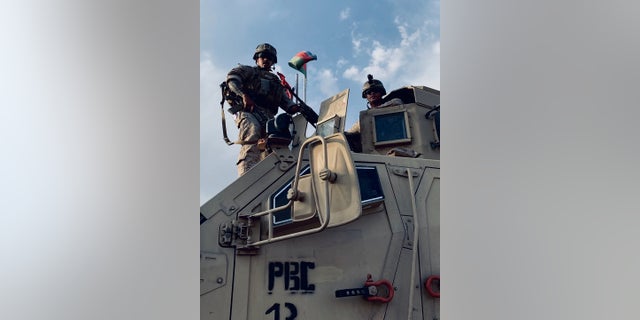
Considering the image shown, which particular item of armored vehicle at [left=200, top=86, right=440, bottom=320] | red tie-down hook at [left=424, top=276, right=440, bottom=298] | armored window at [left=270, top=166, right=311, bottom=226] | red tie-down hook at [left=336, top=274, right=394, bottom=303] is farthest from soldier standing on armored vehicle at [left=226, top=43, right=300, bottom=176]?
red tie-down hook at [left=424, top=276, right=440, bottom=298]

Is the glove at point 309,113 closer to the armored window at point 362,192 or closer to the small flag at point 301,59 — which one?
the armored window at point 362,192

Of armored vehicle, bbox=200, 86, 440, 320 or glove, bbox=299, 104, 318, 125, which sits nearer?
armored vehicle, bbox=200, 86, 440, 320

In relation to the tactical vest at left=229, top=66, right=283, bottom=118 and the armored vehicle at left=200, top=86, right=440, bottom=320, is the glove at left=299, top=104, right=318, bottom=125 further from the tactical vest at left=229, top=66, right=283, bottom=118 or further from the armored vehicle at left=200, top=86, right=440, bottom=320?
the armored vehicle at left=200, top=86, right=440, bottom=320

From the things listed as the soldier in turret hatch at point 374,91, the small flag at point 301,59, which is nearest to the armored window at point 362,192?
the soldier in turret hatch at point 374,91

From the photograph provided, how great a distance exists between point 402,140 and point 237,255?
1.73m

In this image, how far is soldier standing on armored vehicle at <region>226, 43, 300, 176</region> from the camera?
4.59 m

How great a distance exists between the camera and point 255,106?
485 centimetres

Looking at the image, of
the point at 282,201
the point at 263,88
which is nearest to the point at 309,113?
the point at 263,88

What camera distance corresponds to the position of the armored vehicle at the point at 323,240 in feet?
11.1

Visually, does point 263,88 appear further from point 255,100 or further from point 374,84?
point 374,84

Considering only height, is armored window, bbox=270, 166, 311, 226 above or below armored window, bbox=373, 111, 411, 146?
below

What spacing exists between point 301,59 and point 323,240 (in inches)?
140
